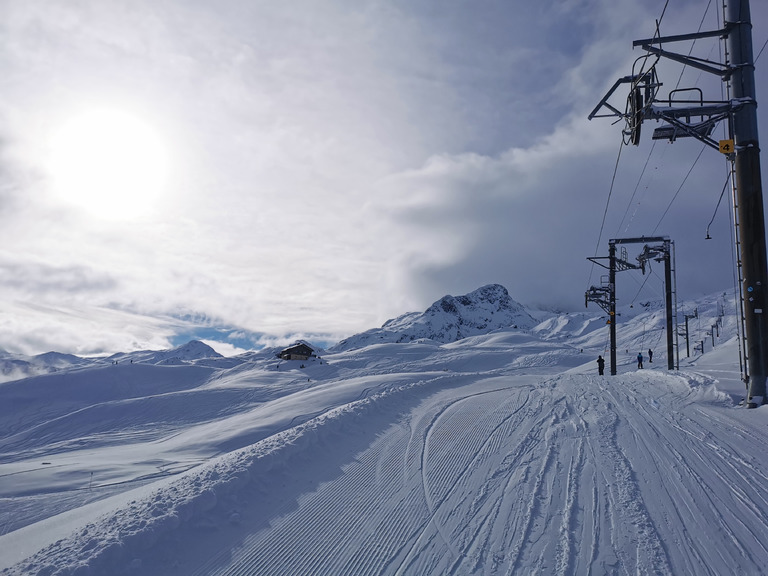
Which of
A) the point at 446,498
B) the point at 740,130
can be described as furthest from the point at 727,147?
the point at 446,498

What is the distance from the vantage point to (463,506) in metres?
6.65

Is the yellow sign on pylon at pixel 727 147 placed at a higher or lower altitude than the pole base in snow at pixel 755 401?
higher

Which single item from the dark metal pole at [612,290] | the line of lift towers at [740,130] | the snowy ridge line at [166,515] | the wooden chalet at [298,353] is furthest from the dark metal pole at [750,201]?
the wooden chalet at [298,353]

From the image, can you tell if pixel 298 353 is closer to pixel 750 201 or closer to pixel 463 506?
pixel 750 201

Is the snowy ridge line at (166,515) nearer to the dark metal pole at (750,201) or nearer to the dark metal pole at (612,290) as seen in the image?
the dark metal pole at (750,201)

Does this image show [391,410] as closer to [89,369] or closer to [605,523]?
[605,523]

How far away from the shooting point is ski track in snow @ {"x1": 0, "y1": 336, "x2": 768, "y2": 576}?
524 centimetres

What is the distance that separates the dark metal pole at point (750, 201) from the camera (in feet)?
38.4

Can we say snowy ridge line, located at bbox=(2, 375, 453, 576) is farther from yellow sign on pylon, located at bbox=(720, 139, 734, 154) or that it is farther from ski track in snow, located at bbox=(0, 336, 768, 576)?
Result: yellow sign on pylon, located at bbox=(720, 139, 734, 154)

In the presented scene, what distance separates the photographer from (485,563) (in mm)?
5145

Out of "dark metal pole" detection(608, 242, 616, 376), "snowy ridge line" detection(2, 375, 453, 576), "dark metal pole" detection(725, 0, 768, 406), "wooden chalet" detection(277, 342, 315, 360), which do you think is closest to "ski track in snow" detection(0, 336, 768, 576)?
"snowy ridge line" detection(2, 375, 453, 576)

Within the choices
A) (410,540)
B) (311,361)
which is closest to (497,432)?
(410,540)

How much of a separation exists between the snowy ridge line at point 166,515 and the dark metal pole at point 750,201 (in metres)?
11.0

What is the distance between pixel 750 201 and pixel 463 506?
1093 cm
